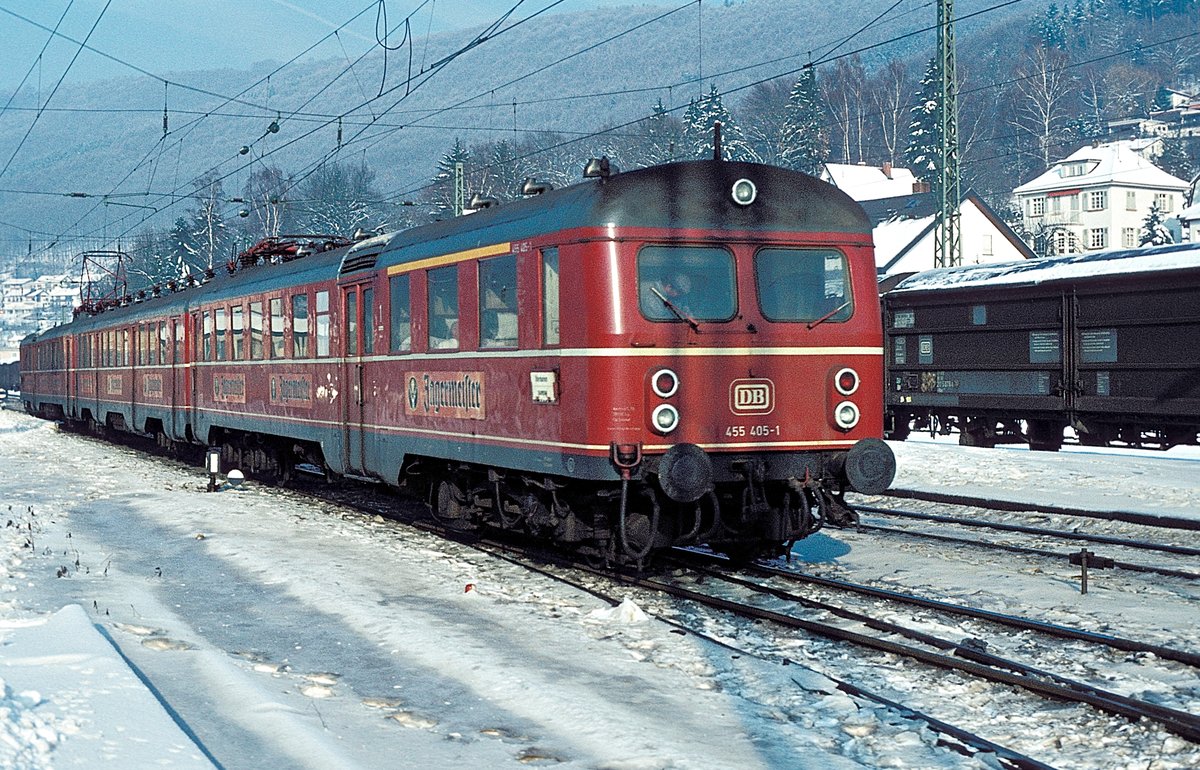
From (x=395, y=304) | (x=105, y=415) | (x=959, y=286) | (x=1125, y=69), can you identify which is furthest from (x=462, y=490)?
(x=1125, y=69)

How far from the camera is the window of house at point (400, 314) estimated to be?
12945 mm

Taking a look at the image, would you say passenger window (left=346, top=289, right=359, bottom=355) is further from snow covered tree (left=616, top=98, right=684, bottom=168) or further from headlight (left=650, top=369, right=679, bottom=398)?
snow covered tree (left=616, top=98, right=684, bottom=168)

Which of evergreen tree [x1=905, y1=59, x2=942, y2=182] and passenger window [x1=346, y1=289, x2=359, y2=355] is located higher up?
evergreen tree [x1=905, y1=59, x2=942, y2=182]

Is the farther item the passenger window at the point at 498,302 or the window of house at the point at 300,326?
the window of house at the point at 300,326

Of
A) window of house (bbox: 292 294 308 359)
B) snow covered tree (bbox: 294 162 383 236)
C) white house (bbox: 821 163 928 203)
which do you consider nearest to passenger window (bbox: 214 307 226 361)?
window of house (bbox: 292 294 308 359)

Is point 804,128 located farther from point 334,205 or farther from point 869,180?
point 334,205

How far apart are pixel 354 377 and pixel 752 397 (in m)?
5.82

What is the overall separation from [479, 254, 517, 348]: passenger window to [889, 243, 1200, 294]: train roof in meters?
12.9

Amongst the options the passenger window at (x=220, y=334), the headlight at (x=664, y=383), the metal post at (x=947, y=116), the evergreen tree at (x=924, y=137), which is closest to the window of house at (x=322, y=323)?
the passenger window at (x=220, y=334)

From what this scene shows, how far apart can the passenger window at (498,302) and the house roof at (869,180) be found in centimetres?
6726

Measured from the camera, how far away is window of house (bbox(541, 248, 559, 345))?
401 inches

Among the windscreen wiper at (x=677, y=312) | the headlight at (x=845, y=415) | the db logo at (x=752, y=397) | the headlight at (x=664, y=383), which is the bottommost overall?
the headlight at (x=845, y=415)

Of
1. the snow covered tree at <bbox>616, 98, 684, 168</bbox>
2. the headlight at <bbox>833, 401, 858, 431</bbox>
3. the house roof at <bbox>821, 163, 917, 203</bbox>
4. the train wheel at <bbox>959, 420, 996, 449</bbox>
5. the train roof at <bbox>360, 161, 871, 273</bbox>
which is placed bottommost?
the train wheel at <bbox>959, 420, 996, 449</bbox>

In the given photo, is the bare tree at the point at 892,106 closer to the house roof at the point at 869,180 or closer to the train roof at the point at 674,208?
the house roof at the point at 869,180
